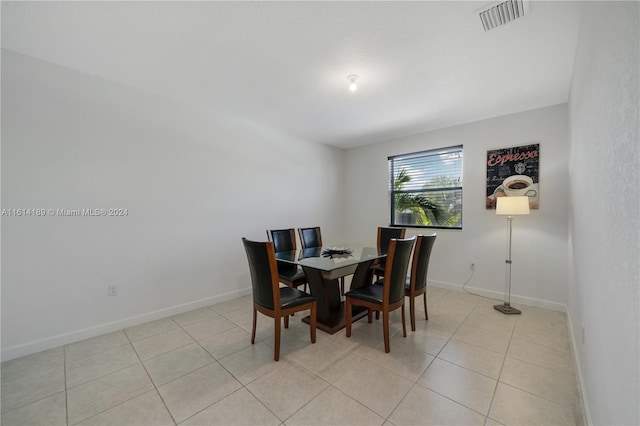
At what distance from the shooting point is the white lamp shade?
9.74 feet

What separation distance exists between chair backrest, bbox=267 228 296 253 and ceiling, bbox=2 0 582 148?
5.42 ft

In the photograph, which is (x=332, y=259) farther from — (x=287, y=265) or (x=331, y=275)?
(x=287, y=265)

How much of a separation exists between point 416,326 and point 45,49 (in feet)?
13.9

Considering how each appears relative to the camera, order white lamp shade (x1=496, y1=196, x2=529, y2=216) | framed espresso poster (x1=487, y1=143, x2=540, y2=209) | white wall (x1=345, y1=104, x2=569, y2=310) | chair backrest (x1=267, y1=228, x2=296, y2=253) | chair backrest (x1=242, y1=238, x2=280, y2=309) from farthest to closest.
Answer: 1. chair backrest (x1=267, y1=228, x2=296, y2=253)
2. framed espresso poster (x1=487, y1=143, x2=540, y2=209)
3. white wall (x1=345, y1=104, x2=569, y2=310)
4. white lamp shade (x1=496, y1=196, x2=529, y2=216)
5. chair backrest (x1=242, y1=238, x2=280, y2=309)

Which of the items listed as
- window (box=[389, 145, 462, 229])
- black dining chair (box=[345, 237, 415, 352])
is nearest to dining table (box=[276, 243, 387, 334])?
black dining chair (box=[345, 237, 415, 352])

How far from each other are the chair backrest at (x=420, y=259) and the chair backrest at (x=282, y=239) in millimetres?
1722

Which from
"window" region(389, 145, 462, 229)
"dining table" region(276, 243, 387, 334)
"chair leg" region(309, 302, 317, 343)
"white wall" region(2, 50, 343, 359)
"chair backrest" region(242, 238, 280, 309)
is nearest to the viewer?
"chair backrest" region(242, 238, 280, 309)

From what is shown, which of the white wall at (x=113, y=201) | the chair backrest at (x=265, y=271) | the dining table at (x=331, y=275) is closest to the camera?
the chair backrest at (x=265, y=271)

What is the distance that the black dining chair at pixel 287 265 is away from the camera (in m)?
2.98

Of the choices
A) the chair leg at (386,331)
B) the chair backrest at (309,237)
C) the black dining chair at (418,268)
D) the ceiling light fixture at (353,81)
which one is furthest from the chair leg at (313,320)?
the ceiling light fixture at (353,81)

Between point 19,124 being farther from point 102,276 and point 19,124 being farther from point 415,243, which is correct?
point 415,243

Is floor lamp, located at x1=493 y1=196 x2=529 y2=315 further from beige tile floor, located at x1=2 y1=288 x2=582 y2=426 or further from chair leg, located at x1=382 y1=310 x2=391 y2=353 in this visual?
chair leg, located at x1=382 y1=310 x2=391 y2=353

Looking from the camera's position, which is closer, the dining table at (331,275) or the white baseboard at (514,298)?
the dining table at (331,275)

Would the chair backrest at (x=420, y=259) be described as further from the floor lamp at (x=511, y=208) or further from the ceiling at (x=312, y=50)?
the ceiling at (x=312, y=50)
